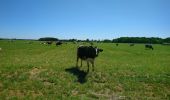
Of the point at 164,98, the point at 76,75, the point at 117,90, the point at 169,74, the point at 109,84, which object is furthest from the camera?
the point at 169,74

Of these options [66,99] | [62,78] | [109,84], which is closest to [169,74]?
[109,84]

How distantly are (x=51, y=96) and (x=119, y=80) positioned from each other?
17.6 ft

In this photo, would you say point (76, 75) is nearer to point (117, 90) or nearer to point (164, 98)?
point (117, 90)

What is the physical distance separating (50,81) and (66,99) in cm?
340

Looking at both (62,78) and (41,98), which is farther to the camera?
(62,78)

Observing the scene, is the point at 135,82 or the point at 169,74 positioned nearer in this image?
the point at 135,82

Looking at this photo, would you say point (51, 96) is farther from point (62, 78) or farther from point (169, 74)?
point (169, 74)

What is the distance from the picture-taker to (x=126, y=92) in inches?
557

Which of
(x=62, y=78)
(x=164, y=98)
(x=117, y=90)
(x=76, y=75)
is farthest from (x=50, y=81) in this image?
(x=164, y=98)

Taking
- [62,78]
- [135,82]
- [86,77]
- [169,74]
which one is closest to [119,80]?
[135,82]

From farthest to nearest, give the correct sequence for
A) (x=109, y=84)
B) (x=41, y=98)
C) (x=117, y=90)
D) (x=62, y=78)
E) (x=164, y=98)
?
(x=62, y=78), (x=109, y=84), (x=117, y=90), (x=164, y=98), (x=41, y=98)

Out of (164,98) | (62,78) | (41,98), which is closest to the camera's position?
(41,98)

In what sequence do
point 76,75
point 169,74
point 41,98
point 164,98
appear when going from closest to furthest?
1. point 41,98
2. point 164,98
3. point 76,75
4. point 169,74

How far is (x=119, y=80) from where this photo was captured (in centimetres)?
→ 1661
